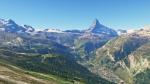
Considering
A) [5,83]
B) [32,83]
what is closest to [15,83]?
[5,83]

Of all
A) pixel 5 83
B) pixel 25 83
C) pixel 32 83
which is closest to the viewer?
pixel 5 83

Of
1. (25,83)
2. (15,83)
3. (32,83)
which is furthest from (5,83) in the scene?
(32,83)

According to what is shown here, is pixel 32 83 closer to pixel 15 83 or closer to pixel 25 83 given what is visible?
pixel 25 83

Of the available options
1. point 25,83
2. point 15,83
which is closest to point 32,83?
point 25,83

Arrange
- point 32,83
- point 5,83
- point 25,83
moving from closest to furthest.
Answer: point 5,83, point 25,83, point 32,83

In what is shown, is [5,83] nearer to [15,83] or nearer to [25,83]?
[15,83]

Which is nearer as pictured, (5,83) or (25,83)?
(5,83)

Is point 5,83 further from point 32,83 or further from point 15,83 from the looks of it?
point 32,83

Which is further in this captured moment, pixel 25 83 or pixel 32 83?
pixel 32 83
